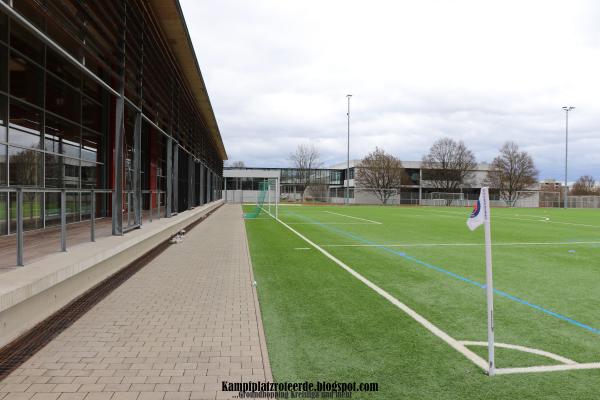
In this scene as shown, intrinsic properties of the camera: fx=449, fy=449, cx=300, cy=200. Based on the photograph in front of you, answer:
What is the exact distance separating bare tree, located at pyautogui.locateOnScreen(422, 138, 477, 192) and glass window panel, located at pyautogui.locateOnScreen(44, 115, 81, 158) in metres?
77.6

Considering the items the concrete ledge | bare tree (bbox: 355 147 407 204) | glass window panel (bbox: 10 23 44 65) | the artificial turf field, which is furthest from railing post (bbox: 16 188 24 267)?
bare tree (bbox: 355 147 407 204)

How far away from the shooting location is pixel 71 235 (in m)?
8.58

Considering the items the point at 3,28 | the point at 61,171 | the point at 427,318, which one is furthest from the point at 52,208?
the point at 427,318

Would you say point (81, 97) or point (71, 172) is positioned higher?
point (81, 97)

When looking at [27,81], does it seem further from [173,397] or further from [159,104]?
[173,397]

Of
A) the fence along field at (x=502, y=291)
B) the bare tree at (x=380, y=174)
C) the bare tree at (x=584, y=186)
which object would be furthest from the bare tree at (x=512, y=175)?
the fence along field at (x=502, y=291)

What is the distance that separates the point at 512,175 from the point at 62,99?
86.2m

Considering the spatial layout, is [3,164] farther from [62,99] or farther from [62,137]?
[62,99]

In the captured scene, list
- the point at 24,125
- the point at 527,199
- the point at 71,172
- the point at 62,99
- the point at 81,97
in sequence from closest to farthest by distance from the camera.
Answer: the point at 24,125, the point at 62,99, the point at 71,172, the point at 81,97, the point at 527,199

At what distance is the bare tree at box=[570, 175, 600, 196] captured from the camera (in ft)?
390

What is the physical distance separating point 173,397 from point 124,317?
107 inches

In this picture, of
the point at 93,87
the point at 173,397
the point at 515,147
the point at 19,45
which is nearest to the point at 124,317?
the point at 173,397

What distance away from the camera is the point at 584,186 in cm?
12344

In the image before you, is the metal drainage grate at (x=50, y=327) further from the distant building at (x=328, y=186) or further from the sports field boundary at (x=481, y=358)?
the distant building at (x=328, y=186)
